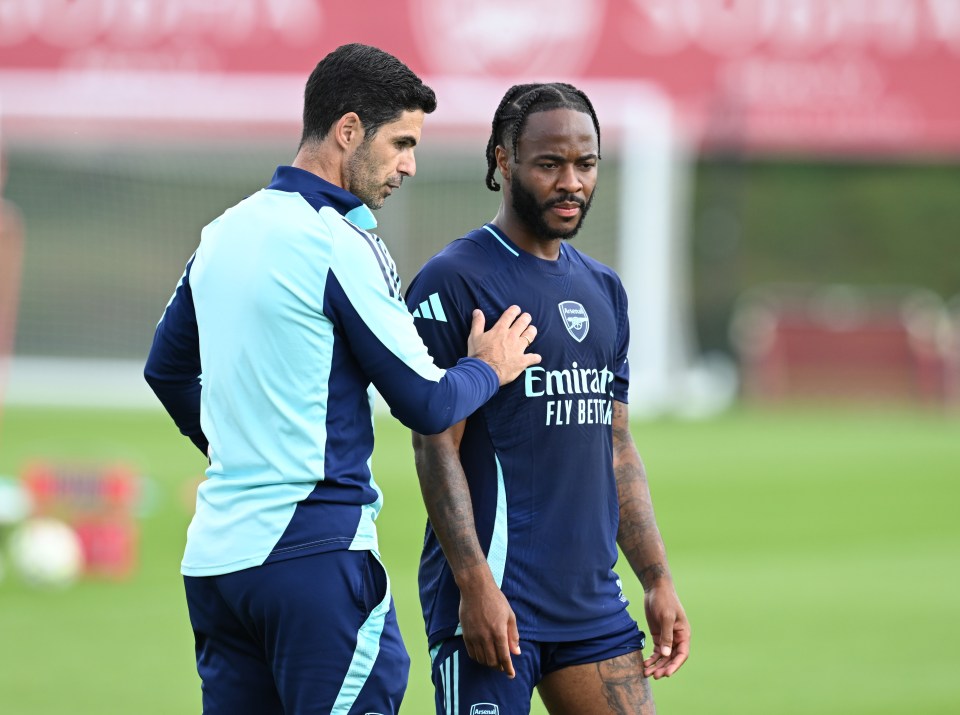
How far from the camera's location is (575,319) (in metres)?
3.91

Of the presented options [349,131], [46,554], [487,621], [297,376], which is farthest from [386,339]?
[46,554]

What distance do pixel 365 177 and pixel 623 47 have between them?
73.4 feet

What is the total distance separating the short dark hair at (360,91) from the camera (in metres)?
3.49

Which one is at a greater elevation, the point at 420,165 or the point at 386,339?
the point at 420,165

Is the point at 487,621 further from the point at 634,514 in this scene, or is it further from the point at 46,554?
the point at 46,554

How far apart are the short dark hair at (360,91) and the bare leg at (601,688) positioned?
1.44 m

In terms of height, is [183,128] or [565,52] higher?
[565,52]

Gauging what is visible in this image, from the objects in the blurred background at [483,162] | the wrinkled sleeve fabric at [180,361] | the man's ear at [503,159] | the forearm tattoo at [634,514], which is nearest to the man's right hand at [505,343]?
the man's ear at [503,159]

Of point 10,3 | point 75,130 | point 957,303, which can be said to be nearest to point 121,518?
point 75,130

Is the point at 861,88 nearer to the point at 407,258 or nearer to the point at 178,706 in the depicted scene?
the point at 407,258

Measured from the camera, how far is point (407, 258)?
2294cm

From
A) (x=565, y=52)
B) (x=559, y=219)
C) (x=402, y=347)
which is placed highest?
(x=565, y=52)

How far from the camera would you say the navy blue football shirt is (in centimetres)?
377

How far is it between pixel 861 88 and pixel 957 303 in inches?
545
